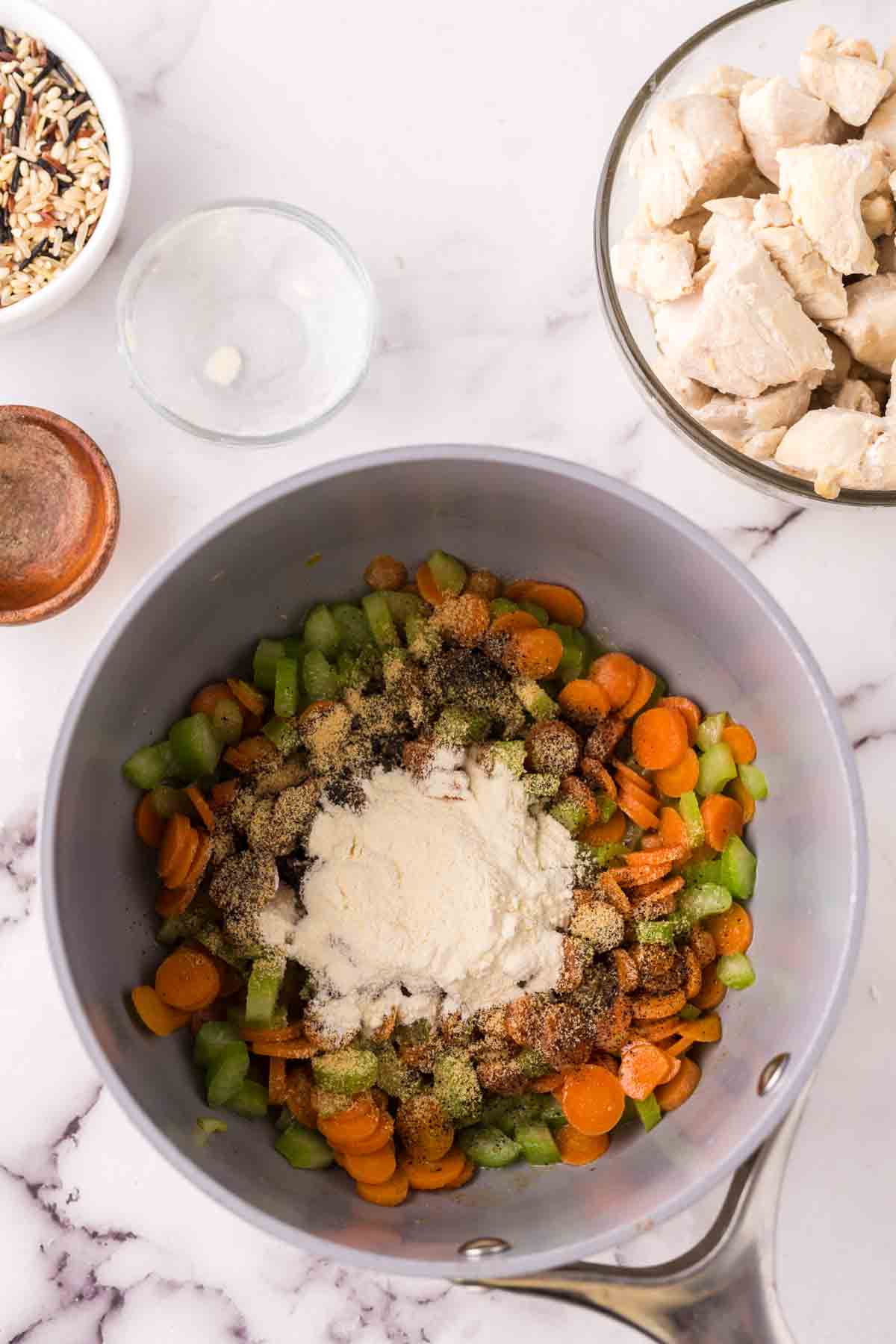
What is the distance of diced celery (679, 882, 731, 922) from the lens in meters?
1.56

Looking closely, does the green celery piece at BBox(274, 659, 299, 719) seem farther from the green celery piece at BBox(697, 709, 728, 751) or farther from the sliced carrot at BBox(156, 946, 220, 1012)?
the green celery piece at BBox(697, 709, 728, 751)

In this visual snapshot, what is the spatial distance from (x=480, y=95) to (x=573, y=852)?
1103mm

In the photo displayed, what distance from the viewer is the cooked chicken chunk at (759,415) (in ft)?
4.90

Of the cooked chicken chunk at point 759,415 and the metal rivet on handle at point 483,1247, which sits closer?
the metal rivet on handle at point 483,1247

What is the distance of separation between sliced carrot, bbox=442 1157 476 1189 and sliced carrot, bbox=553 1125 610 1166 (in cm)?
11

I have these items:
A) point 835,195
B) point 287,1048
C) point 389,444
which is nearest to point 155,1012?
point 287,1048

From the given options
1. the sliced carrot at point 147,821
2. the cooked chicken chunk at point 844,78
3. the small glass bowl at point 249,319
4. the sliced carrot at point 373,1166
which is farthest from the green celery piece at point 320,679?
the cooked chicken chunk at point 844,78

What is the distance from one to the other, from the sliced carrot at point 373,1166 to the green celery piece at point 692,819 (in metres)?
0.53

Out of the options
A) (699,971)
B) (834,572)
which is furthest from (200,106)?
(699,971)

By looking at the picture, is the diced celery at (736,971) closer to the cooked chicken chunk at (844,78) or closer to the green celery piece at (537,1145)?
the green celery piece at (537,1145)

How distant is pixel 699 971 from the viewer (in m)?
1.56

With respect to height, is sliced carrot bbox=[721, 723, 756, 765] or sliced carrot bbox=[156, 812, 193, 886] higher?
sliced carrot bbox=[156, 812, 193, 886]

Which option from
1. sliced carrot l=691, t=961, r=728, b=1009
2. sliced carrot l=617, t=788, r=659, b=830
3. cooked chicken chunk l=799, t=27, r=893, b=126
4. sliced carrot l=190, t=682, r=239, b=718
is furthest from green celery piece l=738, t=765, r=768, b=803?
cooked chicken chunk l=799, t=27, r=893, b=126

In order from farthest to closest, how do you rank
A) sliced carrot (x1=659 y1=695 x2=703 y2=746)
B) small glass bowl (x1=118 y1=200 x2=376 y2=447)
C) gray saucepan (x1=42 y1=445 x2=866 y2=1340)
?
1. small glass bowl (x1=118 y1=200 x2=376 y2=447)
2. sliced carrot (x1=659 y1=695 x2=703 y2=746)
3. gray saucepan (x1=42 y1=445 x2=866 y2=1340)
